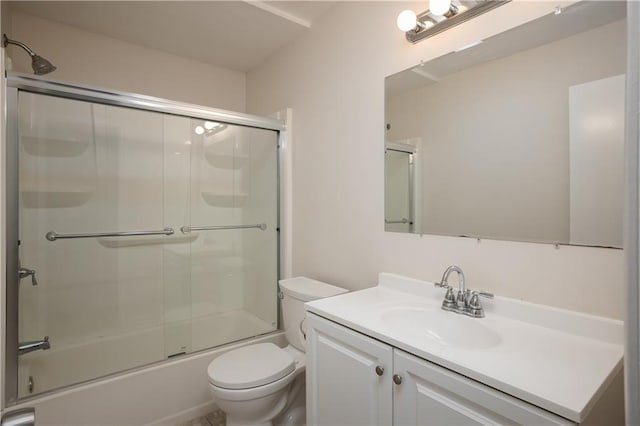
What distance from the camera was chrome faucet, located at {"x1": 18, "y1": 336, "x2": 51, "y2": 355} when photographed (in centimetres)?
155

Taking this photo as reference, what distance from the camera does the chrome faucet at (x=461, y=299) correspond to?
→ 1188 mm

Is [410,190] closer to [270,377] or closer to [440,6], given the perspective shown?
[440,6]

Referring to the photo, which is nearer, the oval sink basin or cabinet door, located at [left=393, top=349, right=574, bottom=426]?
cabinet door, located at [left=393, top=349, right=574, bottom=426]

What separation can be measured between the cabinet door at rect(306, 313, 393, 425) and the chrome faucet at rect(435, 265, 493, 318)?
0.40 meters

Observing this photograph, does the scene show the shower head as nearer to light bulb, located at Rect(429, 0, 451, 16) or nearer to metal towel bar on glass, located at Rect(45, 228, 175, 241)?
metal towel bar on glass, located at Rect(45, 228, 175, 241)

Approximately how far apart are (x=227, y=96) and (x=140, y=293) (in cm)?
180

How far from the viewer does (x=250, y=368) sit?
1551 mm

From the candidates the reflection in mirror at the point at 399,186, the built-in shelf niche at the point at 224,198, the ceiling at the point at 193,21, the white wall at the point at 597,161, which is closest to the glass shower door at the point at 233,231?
the built-in shelf niche at the point at 224,198

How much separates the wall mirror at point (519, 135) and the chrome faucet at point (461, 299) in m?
0.18

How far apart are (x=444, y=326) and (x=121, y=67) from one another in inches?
107

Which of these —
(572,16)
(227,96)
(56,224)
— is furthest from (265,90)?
(572,16)

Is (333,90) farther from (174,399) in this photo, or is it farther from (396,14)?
(174,399)

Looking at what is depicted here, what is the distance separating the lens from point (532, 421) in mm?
690

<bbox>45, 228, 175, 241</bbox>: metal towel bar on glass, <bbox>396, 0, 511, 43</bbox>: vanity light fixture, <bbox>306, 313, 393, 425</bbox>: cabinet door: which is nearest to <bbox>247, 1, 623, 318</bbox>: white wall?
<bbox>396, 0, 511, 43</bbox>: vanity light fixture
